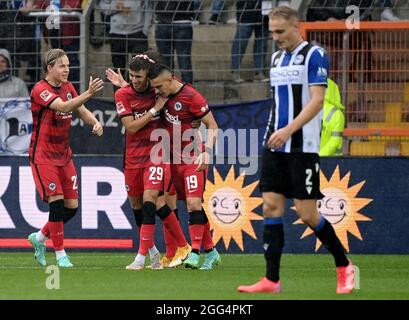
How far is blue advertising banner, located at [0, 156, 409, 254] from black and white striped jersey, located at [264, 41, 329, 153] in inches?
202

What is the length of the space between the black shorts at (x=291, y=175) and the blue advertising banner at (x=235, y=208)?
5139 millimetres

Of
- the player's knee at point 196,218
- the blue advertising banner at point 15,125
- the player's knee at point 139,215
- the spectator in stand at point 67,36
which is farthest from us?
the spectator in stand at point 67,36

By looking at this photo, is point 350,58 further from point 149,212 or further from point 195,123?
point 149,212

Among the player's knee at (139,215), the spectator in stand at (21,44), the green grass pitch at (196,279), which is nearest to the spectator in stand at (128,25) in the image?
the spectator in stand at (21,44)

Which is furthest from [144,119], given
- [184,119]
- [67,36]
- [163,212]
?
[67,36]

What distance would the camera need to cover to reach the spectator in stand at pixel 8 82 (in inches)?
683

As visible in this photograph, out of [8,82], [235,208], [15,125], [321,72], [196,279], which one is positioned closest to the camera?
[321,72]

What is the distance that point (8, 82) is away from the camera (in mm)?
17484

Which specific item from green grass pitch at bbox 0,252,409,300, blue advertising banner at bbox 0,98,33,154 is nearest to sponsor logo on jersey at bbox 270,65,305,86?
green grass pitch at bbox 0,252,409,300

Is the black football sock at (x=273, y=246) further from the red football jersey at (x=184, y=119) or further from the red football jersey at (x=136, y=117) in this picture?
the red football jersey at (x=136, y=117)

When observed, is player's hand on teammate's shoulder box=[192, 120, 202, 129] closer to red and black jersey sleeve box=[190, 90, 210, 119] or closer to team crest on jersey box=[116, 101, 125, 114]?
red and black jersey sleeve box=[190, 90, 210, 119]

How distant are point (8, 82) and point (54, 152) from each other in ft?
12.8

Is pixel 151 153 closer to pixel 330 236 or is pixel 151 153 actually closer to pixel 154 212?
pixel 154 212

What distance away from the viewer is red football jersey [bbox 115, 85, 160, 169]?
13367 millimetres
